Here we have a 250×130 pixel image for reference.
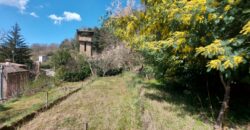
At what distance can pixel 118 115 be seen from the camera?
20.8 feet

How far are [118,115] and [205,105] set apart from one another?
13.2ft

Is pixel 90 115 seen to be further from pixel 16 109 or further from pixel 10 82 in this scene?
pixel 10 82

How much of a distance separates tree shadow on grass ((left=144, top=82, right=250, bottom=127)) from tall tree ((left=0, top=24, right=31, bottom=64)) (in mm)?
23085

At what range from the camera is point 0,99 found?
8.56 m

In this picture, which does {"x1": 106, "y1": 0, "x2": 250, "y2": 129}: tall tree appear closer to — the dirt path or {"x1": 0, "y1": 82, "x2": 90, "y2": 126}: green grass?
the dirt path

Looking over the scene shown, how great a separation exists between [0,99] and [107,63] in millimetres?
9838

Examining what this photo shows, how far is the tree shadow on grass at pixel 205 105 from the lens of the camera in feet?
23.3

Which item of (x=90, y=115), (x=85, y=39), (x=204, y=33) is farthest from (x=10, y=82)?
(x=85, y=39)

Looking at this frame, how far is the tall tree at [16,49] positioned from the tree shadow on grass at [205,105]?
75.7ft

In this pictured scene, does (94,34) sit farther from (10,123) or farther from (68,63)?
(10,123)

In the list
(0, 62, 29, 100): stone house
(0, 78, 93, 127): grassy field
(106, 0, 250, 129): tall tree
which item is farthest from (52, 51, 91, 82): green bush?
(106, 0, 250, 129): tall tree

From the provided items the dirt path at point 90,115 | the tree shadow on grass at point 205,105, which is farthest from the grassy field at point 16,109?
the tree shadow on grass at point 205,105

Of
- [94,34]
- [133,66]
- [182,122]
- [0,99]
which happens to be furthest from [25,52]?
[182,122]

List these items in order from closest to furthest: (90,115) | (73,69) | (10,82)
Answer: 1. (90,115)
2. (10,82)
3. (73,69)
